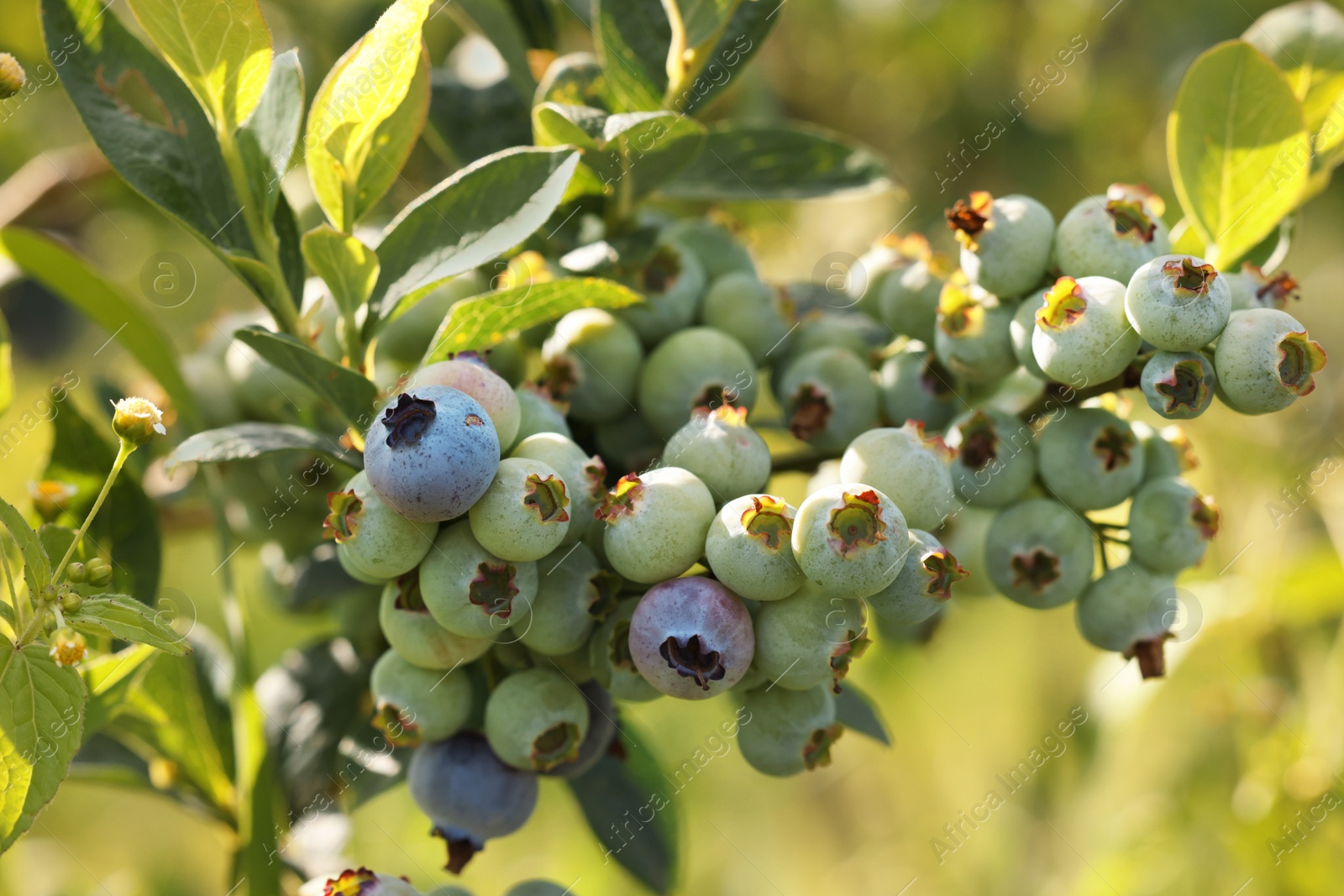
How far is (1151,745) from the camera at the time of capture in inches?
86.4

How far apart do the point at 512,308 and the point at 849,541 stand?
14.5 inches

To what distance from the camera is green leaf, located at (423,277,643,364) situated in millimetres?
870

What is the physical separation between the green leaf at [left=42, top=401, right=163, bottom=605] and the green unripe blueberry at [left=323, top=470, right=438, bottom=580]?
420 millimetres

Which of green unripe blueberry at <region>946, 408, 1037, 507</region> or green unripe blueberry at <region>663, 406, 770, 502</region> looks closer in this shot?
green unripe blueberry at <region>663, 406, 770, 502</region>

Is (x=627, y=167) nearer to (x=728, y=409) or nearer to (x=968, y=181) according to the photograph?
(x=728, y=409)

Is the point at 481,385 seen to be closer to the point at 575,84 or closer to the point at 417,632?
the point at 417,632

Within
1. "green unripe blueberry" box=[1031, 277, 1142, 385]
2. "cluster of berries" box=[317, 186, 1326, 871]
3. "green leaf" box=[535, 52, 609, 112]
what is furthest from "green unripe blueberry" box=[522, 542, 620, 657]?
"green leaf" box=[535, 52, 609, 112]

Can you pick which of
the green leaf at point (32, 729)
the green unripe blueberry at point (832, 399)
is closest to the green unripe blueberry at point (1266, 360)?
the green unripe blueberry at point (832, 399)

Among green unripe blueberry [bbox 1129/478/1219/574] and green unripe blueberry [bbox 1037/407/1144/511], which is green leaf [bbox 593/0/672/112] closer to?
green unripe blueberry [bbox 1037/407/1144/511]

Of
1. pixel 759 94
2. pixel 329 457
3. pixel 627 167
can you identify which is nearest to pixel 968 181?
pixel 759 94

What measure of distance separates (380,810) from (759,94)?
5.92ft

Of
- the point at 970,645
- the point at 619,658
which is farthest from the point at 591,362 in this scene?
the point at 970,645

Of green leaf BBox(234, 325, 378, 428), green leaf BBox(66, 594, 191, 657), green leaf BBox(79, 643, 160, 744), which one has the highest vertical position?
green leaf BBox(234, 325, 378, 428)

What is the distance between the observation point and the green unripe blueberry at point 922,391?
3.47 feet
